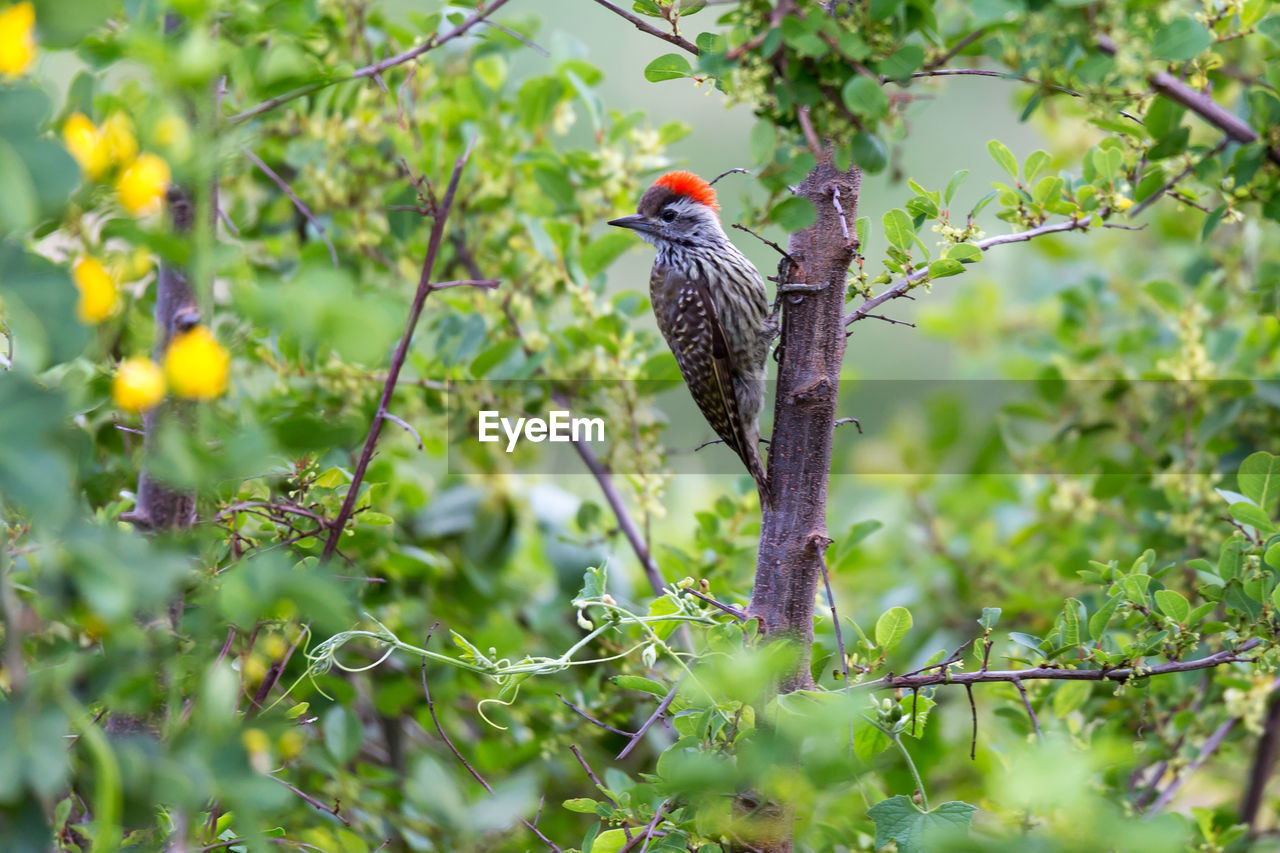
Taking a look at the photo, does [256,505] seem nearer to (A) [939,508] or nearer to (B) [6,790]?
(B) [6,790]

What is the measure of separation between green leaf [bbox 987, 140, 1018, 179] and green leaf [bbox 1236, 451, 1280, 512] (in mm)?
610

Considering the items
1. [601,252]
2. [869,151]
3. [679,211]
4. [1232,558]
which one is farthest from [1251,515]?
[679,211]

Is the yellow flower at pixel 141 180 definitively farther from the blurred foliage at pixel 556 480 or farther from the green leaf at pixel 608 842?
the green leaf at pixel 608 842

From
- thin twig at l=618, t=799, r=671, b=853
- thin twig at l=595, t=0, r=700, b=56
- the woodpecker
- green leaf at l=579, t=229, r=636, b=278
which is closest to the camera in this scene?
thin twig at l=618, t=799, r=671, b=853

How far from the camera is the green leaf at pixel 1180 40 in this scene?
1.19m

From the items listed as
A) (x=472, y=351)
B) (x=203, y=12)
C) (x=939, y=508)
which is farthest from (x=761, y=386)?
(x=203, y=12)

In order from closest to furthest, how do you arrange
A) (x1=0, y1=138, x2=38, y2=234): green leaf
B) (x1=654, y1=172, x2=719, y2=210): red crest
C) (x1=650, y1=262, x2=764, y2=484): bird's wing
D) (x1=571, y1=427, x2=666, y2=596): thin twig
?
(x1=0, y1=138, x2=38, y2=234): green leaf
(x1=571, y1=427, x2=666, y2=596): thin twig
(x1=650, y1=262, x2=764, y2=484): bird's wing
(x1=654, y1=172, x2=719, y2=210): red crest

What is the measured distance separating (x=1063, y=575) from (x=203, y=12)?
2499 millimetres

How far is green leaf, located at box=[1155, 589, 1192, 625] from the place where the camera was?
1.54m

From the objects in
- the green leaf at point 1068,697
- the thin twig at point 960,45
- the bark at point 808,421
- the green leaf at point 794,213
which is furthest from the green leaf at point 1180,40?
the green leaf at point 1068,697

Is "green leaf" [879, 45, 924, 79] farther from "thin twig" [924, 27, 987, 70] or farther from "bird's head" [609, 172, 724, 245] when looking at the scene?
"bird's head" [609, 172, 724, 245]

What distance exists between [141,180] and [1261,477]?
1.65 m

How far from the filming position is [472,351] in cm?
255

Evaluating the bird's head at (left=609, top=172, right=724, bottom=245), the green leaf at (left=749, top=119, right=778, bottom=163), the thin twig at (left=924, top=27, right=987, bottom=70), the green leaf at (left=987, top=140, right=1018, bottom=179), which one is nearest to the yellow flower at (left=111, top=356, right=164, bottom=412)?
the green leaf at (left=749, top=119, right=778, bottom=163)
